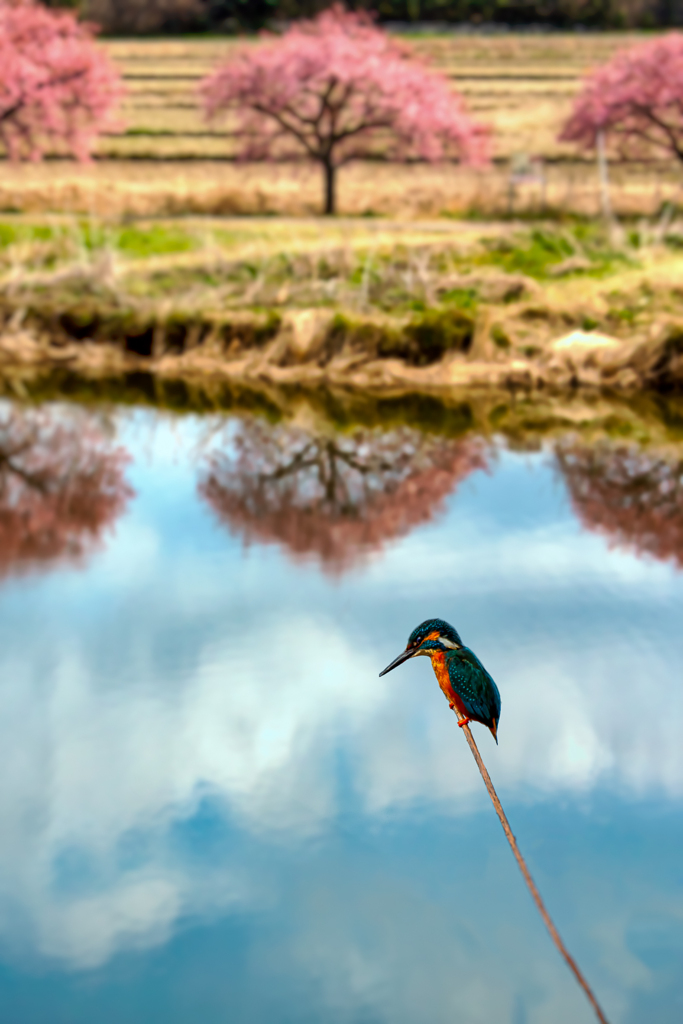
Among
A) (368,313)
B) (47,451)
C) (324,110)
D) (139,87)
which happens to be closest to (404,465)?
(47,451)

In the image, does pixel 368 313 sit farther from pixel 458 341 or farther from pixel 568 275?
pixel 568 275

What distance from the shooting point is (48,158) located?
11070 mm

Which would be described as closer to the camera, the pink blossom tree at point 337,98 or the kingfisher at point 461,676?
the kingfisher at point 461,676

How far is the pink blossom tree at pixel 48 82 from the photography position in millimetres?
8945

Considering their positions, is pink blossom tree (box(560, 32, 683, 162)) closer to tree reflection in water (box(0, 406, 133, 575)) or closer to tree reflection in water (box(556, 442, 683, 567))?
tree reflection in water (box(556, 442, 683, 567))

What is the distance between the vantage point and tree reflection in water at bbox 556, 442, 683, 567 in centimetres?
251

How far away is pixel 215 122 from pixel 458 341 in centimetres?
871

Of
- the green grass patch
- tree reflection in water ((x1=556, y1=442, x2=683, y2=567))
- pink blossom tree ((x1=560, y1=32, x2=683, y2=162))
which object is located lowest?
tree reflection in water ((x1=556, y1=442, x2=683, y2=567))

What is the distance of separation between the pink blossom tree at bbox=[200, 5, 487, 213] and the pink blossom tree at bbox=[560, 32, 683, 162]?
1.04m

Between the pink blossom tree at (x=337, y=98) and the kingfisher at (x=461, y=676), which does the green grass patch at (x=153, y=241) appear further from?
the kingfisher at (x=461, y=676)

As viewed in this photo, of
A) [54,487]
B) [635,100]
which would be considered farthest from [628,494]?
[635,100]

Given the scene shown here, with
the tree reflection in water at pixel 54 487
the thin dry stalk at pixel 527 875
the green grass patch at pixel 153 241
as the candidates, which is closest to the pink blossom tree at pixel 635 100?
the green grass patch at pixel 153 241

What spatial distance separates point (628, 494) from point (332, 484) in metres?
0.77

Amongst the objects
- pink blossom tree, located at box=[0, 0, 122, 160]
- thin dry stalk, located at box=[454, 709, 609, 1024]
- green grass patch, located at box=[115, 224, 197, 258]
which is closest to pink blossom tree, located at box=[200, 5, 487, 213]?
→ pink blossom tree, located at box=[0, 0, 122, 160]
